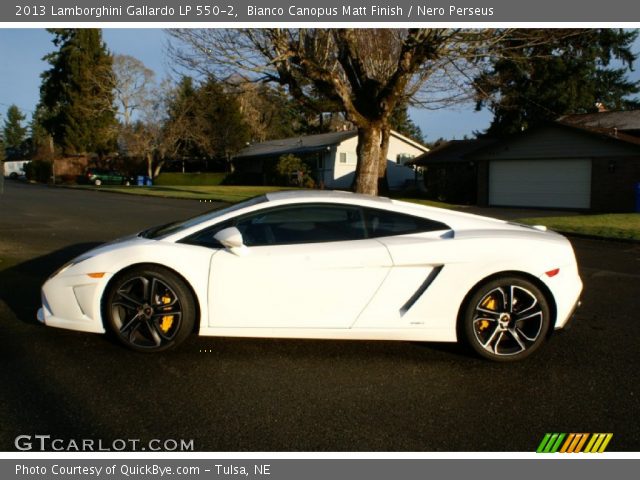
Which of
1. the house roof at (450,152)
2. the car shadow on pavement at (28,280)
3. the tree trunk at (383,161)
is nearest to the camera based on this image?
the car shadow on pavement at (28,280)

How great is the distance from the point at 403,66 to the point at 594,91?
1175 inches

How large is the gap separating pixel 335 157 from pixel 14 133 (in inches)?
3964

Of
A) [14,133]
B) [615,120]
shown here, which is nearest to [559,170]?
[615,120]

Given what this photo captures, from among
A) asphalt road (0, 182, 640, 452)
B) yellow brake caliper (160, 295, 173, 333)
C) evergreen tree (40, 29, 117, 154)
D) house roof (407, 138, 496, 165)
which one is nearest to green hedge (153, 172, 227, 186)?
→ evergreen tree (40, 29, 117, 154)

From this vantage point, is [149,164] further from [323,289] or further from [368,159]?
[323,289]

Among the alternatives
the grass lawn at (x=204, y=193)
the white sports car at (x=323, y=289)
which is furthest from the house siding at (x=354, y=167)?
the white sports car at (x=323, y=289)

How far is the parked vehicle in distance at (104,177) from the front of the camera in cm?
4738

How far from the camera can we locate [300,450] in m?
3.24

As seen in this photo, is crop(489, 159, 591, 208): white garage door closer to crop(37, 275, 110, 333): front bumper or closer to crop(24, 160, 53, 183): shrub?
crop(37, 275, 110, 333): front bumper

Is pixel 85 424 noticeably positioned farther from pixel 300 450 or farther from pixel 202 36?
pixel 202 36

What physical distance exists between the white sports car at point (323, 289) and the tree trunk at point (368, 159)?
587 inches

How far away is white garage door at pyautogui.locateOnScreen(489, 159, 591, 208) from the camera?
2384 centimetres

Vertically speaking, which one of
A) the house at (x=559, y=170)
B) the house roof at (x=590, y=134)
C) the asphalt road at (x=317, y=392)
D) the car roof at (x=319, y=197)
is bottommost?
the asphalt road at (x=317, y=392)

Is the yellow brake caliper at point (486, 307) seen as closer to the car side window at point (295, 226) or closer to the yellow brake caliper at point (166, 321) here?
the car side window at point (295, 226)
